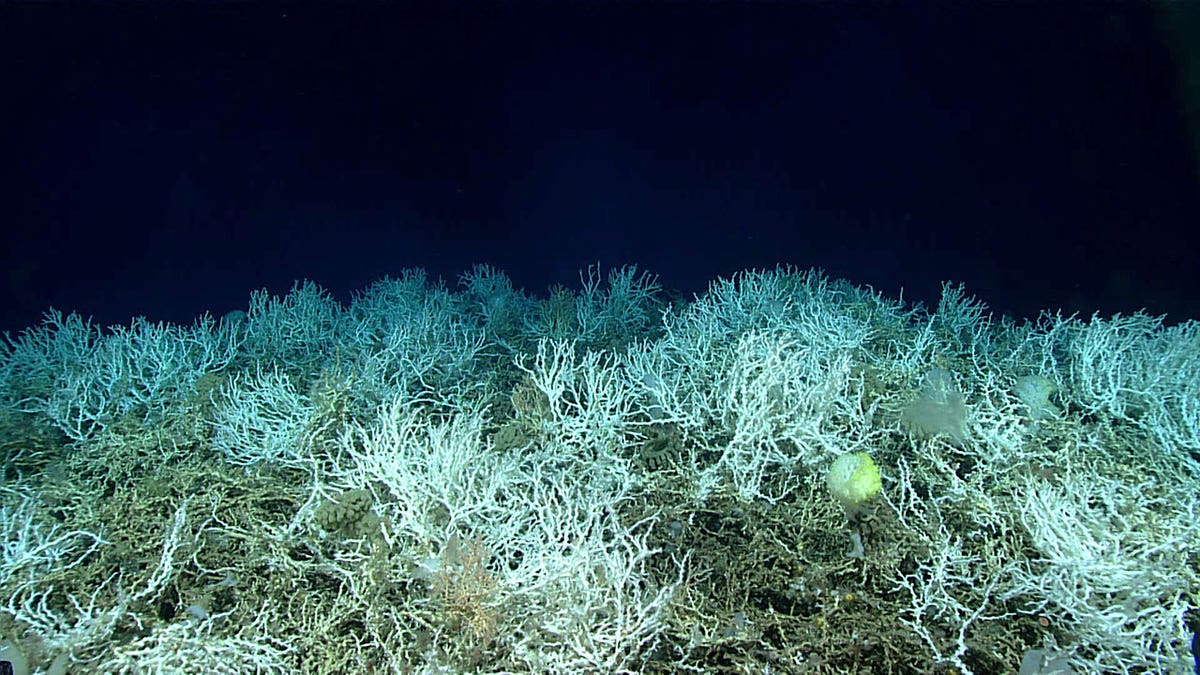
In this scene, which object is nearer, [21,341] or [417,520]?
[417,520]

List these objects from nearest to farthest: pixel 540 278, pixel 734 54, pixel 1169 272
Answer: pixel 1169 272 < pixel 734 54 < pixel 540 278

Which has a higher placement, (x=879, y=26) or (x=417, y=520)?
(x=879, y=26)

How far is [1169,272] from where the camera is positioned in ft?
54.2

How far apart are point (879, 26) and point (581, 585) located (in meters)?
23.2

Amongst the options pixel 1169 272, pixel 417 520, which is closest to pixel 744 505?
pixel 417 520

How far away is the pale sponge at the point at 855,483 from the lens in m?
2.71

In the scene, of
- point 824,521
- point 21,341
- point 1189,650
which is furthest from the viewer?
point 21,341

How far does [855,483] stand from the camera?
2.72m

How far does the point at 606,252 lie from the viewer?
2417cm

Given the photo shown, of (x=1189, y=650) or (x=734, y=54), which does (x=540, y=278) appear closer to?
(x=734, y=54)

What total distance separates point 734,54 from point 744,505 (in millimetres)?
22805

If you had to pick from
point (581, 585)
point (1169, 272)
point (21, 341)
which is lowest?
point (581, 585)

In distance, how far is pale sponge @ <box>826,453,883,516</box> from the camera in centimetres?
271

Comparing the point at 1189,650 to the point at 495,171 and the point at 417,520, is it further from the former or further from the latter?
the point at 495,171
